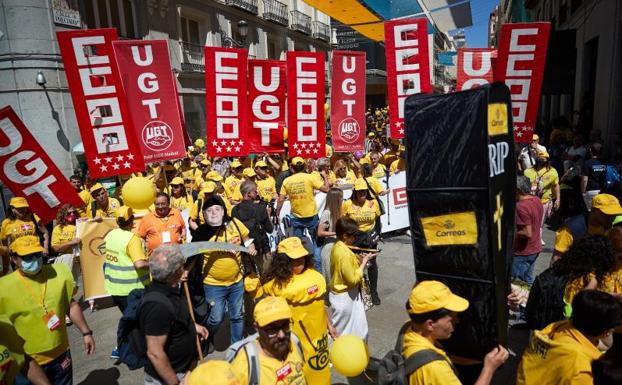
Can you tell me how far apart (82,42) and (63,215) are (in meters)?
2.38

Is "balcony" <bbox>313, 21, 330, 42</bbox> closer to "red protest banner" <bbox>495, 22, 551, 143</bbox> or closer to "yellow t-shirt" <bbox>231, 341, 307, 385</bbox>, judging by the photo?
"red protest banner" <bbox>495, 22, 551, 143</bbox>

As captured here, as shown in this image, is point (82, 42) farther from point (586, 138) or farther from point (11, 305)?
point (586, 138)

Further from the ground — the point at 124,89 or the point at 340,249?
the point at 124,89

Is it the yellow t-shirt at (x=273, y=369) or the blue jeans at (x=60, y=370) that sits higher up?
the yellow t-shirt at (x=273, y=369)

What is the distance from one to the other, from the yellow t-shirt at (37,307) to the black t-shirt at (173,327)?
85cm

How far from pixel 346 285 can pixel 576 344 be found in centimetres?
186

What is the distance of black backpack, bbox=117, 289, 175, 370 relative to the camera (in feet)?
8.79

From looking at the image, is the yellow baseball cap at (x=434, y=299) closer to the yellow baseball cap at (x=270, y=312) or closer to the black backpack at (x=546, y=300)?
the yellow baseball cap at (x=270, y=312)

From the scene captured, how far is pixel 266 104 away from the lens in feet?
24.1

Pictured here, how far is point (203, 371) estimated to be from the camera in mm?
1933

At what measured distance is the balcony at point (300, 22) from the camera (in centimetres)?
2525

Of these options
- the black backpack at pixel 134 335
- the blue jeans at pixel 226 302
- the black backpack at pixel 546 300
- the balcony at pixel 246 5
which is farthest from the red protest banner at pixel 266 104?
the balcony at pixel 246 5

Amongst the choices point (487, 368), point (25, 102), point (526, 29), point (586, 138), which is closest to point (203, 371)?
point (487, 368)

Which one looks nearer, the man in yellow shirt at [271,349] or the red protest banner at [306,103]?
the man in yellow shirt at [271,349]
